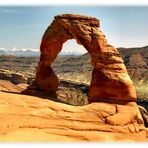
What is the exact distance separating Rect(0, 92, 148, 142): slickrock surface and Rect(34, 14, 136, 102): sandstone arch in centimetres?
96

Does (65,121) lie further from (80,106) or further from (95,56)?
(95,56)

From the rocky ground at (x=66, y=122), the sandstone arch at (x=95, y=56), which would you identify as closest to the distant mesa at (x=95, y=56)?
the sandstone arch at (x=95, y=56)

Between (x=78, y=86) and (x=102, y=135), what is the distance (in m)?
64.6

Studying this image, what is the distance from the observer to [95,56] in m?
22.2

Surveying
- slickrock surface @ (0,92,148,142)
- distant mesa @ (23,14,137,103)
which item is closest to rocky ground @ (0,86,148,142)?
slickrock surface @ (0,92,148,142)

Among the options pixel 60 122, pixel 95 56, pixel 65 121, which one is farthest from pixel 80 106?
pixel 95 56

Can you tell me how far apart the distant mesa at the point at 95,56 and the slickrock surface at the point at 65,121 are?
96 cm

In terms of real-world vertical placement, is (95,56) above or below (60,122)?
above

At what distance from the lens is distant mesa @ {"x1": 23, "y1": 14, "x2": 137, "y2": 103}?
21353 mm

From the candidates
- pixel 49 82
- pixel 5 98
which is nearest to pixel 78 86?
pixel 49 82

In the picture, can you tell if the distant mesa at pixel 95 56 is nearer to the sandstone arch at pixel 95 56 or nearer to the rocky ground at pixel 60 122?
the sandstone arch at pixel 95 56

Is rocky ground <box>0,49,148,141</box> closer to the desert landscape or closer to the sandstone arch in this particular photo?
the desert landscape

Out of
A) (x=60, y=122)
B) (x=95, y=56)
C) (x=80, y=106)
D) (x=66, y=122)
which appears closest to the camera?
(x=60, y=122)

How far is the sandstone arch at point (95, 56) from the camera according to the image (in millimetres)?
21344
